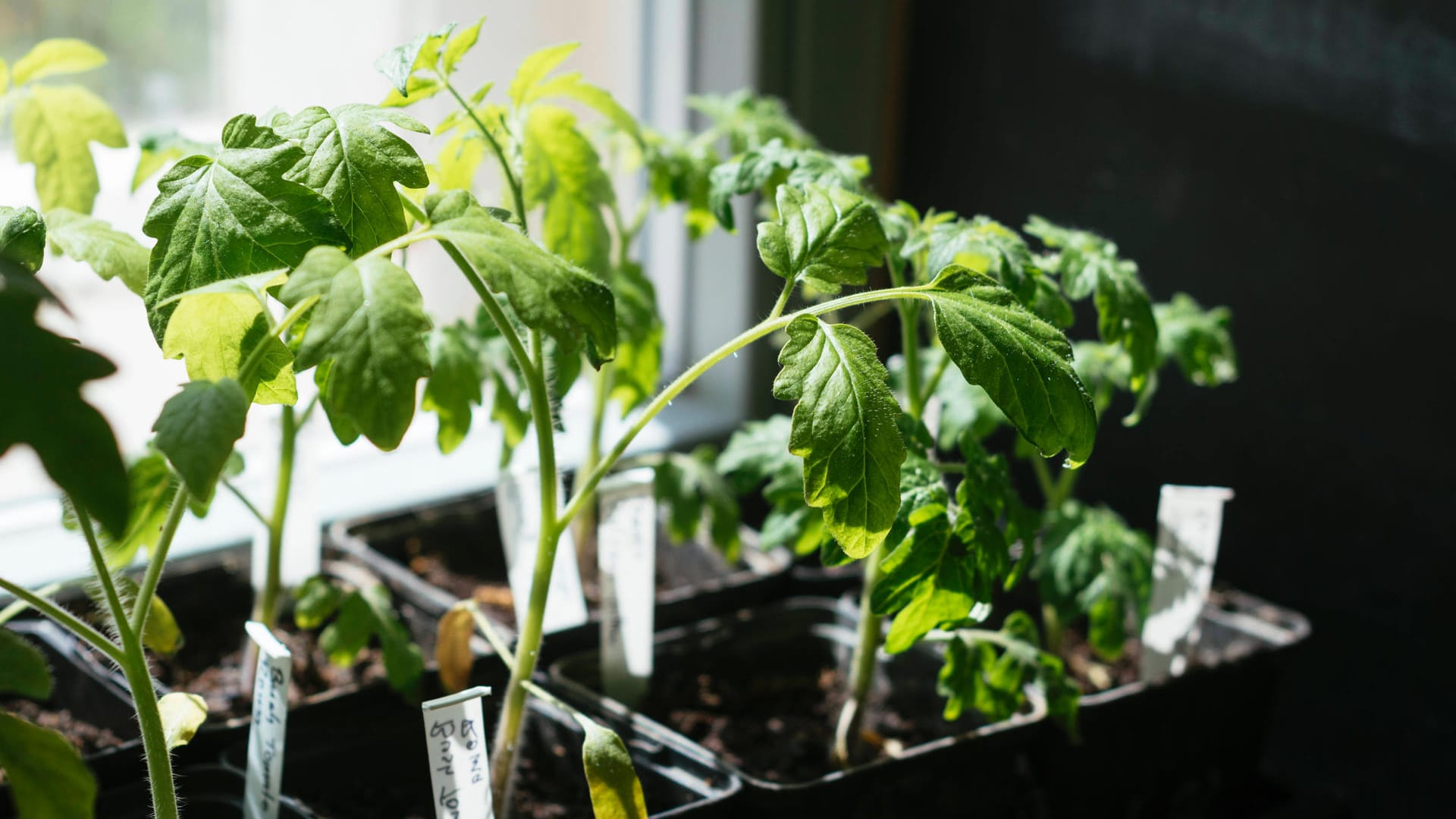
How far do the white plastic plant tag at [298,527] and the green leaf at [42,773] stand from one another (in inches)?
22.9

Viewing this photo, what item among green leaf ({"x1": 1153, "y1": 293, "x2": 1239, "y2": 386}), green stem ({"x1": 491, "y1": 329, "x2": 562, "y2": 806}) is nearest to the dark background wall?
green leaf ({"x1": 1153, "y1": 293, "x2": 1239, "y2": 386})

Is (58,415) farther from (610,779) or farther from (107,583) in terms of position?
(610,779)

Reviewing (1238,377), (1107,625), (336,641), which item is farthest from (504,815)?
(1238,377)

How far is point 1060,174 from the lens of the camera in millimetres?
1632

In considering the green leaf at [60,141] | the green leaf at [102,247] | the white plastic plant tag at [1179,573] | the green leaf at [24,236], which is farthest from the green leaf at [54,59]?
the white plastic plant tag at [1179,573]

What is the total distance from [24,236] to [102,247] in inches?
4.3

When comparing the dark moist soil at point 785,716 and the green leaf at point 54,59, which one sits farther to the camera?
the dark moist soil at point 785,716

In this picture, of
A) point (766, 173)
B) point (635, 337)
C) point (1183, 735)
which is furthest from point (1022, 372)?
point (1183, 735)

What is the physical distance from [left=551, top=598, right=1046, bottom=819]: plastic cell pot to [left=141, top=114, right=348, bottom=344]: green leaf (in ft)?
1.76

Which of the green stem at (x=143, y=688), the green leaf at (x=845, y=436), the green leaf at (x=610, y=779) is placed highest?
the green leaf at (x=845, y=436)

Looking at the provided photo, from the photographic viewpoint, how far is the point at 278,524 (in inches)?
43.6

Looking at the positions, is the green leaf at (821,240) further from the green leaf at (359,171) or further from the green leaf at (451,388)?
the green leaf at (451,388)

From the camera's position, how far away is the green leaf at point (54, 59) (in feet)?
3.17

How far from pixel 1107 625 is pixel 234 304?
78cm
